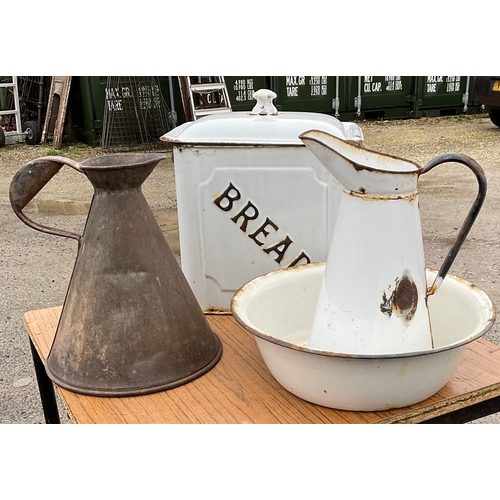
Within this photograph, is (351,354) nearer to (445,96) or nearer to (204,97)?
(204,97)

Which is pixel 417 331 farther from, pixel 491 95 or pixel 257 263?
pixel 491 95

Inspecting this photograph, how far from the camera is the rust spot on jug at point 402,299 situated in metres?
0.92

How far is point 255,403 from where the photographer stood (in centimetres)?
98

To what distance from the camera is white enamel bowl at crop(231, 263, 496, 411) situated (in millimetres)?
853

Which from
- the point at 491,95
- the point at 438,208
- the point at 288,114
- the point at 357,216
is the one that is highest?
the point at 288,114

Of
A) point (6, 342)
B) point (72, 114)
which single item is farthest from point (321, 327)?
point (72, 114)

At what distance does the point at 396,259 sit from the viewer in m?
0.91

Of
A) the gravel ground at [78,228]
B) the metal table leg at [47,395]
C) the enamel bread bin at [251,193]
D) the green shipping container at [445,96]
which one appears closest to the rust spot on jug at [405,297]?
the enamel bread bin at [251,193]

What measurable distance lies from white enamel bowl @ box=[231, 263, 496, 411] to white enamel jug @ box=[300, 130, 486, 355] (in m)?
0.06

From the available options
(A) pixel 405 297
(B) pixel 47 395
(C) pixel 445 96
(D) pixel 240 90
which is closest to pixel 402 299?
(A) pixel 405 297

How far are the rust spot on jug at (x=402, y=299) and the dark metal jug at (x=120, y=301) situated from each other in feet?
1.20

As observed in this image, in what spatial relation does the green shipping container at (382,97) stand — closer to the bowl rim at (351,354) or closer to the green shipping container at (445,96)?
the green shipping container at (445,96)

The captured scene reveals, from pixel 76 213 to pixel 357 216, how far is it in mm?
3644

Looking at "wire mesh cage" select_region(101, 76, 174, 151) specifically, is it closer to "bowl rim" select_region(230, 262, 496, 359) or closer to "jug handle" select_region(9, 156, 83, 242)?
"jug handle" select_region(9, 156, 83, 242)
